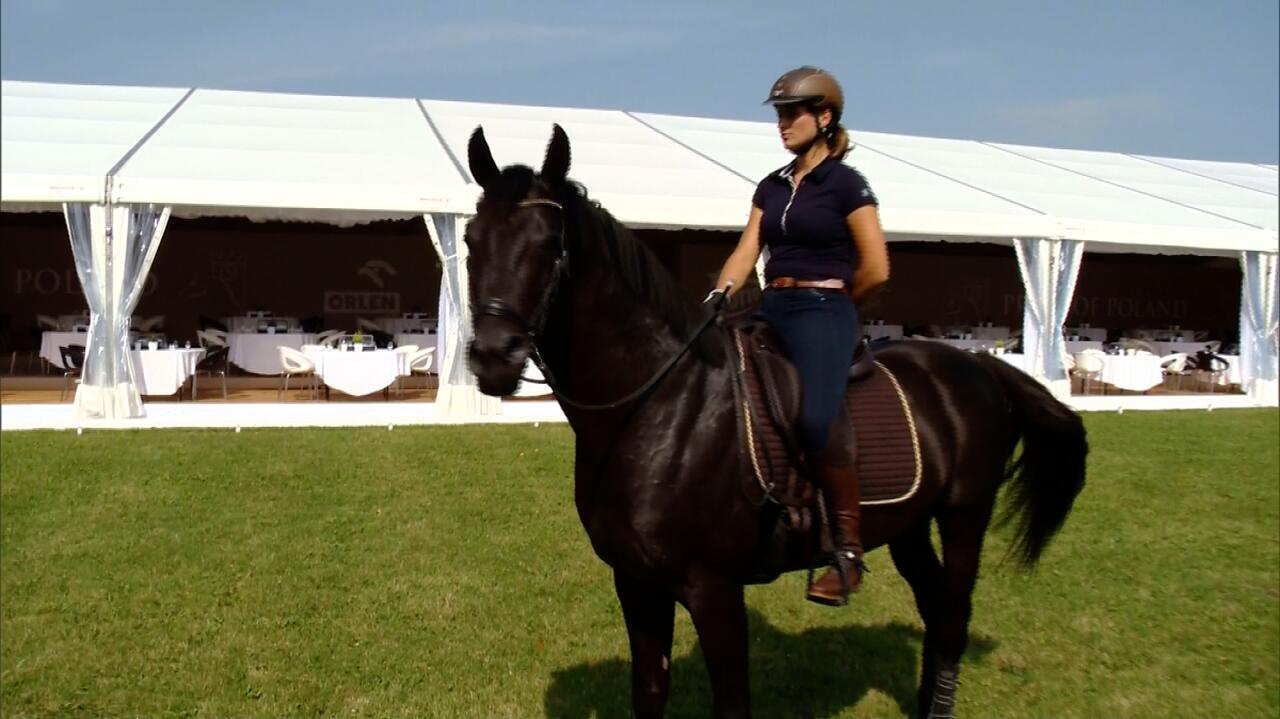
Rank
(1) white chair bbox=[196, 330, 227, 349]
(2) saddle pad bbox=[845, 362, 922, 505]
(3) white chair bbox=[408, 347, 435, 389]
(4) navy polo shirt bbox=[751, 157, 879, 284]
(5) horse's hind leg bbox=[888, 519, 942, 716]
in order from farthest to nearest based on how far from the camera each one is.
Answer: (1) white chair bbox=[196, 330, 227, 349]
(3) white chair bbox=[408, 347, 435, 389]
(5) horse's hind leg bbox=[888, 519, 942, 716]
(2) saddle pad bbox=[845, 362, 922, 505]
(4) navy polo shirt bbox=[751, 157, 879, 284]

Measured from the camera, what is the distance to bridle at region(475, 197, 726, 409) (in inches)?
106

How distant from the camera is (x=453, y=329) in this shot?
41.9ft

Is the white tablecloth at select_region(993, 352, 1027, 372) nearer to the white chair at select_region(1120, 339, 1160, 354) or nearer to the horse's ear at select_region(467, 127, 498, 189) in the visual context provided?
the white chair at select_region(1120, 339, 1160, 354)

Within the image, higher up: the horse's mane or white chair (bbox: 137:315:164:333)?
the horse's mane

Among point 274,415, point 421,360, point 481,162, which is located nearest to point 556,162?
point 481,162

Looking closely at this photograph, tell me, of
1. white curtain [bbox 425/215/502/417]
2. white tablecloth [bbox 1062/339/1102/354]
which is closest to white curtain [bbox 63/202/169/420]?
white curtain [bbox 425/215/502/417]

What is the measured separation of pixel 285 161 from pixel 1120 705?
40.4 ft

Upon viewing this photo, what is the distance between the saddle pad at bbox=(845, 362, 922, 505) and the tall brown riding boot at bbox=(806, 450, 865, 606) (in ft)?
0.67

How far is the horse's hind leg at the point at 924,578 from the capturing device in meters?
4.41

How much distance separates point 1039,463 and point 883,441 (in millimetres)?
1389

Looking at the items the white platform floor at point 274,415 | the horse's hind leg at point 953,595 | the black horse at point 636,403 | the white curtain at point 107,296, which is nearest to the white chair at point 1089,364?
the white platform floor at point 274,415

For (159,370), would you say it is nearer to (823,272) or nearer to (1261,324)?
(823,272)

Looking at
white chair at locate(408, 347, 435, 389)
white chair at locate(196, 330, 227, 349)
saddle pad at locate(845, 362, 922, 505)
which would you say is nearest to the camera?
saddle pad at locate(845, 362, 922, 505)

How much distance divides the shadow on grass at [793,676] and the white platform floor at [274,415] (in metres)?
7.65
